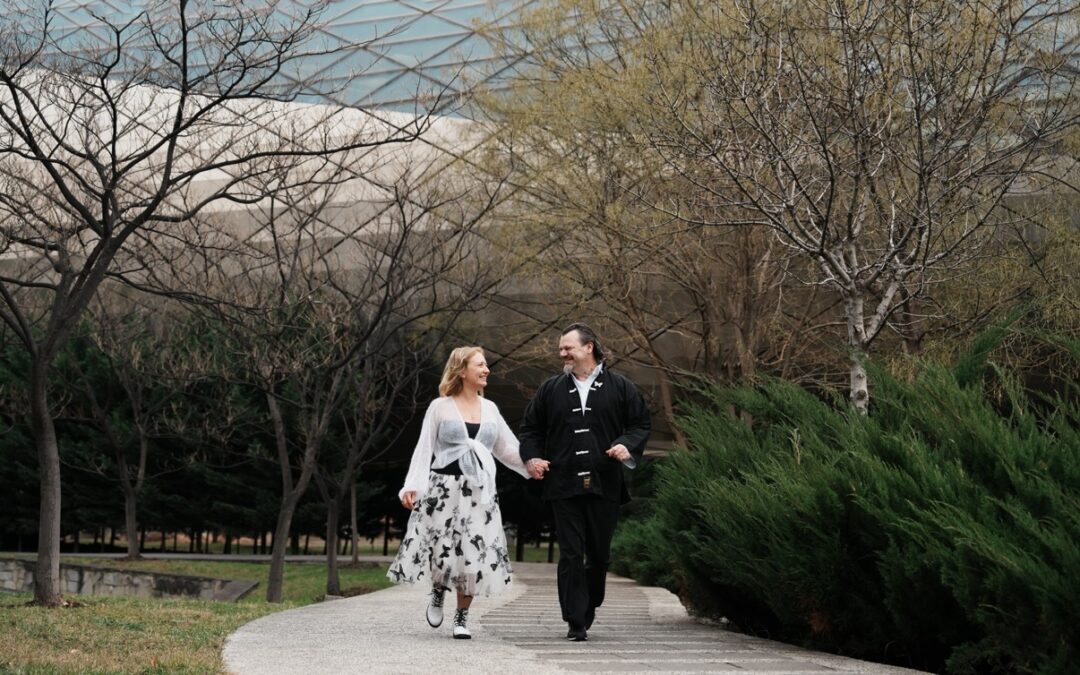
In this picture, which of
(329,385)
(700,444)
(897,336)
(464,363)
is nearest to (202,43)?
(464,363)

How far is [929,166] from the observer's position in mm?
9516

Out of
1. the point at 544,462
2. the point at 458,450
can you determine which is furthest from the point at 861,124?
the point at 458,450

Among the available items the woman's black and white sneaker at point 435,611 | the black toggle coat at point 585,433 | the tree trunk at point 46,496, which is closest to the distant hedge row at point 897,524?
the black toggle coat at point 585,433

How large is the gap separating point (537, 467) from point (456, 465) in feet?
1.71

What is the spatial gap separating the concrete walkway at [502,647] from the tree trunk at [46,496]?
2.74 m

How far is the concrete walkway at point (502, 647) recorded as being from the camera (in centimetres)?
559

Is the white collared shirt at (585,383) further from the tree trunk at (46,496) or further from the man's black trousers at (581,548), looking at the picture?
the tree trunk at (46,496)

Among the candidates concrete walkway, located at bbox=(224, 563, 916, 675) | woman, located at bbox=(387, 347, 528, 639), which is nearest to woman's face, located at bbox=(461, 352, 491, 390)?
woman, located at bbox=(387, 347, 528, 639)

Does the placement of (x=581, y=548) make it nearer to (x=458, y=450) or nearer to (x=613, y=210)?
(x=458, y=450)

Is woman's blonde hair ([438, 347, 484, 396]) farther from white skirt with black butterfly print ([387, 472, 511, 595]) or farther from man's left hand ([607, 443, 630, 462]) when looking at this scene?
man's left hand ([607, 443, 630, 462])

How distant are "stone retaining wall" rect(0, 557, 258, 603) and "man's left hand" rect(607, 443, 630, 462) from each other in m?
15.3

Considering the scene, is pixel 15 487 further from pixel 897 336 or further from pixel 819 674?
pixel 819 674

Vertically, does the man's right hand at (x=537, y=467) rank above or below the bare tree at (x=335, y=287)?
below

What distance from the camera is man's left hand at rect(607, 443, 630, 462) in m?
6.77
